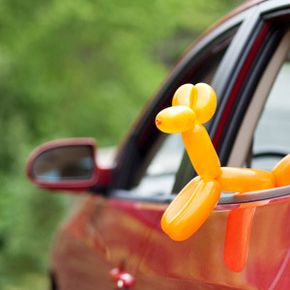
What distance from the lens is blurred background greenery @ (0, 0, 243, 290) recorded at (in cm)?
924

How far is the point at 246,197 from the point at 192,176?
1.84ft

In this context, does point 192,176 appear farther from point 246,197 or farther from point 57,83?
point 57,83

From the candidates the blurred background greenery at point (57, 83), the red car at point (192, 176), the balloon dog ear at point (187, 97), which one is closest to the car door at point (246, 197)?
the red car at point (192, 176)

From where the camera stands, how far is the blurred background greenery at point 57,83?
924 cm

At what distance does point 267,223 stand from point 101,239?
4.81 feet

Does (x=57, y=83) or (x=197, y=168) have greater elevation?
(x=57, y=83)

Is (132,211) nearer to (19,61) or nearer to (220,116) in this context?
(220,116)

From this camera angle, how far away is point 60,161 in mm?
4301

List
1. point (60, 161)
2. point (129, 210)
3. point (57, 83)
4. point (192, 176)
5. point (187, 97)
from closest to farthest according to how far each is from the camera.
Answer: point (187, 97) → point (192, 176) → point (129, 210) → point (60, 161) → point (57, 83)

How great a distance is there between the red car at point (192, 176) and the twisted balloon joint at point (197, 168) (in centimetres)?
9

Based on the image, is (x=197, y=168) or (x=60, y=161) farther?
(x=60, y=161)

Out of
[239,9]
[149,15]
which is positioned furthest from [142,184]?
[149,15]

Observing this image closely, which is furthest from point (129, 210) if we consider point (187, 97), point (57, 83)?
point (57, 83)

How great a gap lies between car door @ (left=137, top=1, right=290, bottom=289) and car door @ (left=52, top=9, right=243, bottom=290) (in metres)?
0.15
